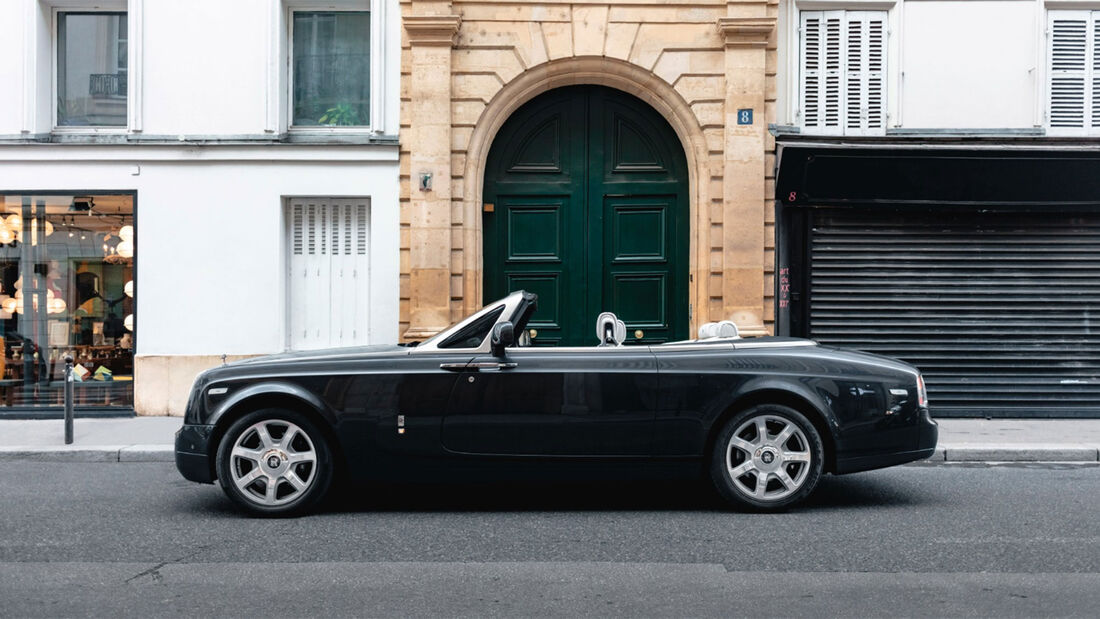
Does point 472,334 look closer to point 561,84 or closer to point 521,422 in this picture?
point 521,422

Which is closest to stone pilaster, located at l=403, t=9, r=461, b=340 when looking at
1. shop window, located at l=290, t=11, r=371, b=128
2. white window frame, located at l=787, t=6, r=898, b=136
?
shop window, located at l=290, t=11, r=371, b=128

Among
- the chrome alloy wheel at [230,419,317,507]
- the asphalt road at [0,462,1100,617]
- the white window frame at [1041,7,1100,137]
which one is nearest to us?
the asphalt road at [0,462,1100,617]

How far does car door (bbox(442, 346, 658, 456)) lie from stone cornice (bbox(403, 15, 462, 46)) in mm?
7018

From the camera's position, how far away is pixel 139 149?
12672 mm

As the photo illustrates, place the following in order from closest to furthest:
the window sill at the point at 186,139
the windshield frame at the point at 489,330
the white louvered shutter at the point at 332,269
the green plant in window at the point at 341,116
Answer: the windshield frame at the point at 489,330 → the window sill at the point at 186,139 → the white louvered shutter at the point at 332,269 → the green plant in window at the point at 341,116

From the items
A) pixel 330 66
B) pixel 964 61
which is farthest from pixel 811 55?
pixel 330 66

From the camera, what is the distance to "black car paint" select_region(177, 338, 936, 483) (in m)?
6.73

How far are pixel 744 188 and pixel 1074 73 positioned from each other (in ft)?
14.3

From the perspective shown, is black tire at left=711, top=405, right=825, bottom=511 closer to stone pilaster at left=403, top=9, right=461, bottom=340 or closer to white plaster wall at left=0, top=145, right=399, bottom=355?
stone pilaster at left=403, top=9, right=461, bottom=340

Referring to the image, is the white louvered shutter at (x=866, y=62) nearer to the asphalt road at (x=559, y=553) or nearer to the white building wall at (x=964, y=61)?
the white building wall at (x=964, y=61)

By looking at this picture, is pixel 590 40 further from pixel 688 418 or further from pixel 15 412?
pixel 15 412

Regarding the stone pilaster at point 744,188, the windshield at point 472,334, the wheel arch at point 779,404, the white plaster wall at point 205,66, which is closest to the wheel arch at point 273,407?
the windshield at point 472,334

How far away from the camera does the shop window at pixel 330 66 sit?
43.3 ft

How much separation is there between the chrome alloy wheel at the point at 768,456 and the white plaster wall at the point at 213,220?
7.26 m
